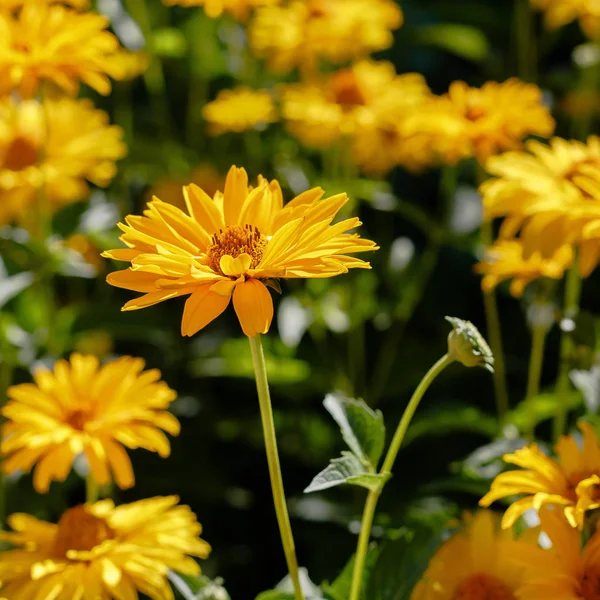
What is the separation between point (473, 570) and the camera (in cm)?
96

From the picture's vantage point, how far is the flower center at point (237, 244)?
852mm

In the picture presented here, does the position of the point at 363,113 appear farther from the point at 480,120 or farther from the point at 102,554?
the point at 102,554

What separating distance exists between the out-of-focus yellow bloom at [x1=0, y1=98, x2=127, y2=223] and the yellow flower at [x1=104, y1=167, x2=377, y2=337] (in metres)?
0.75

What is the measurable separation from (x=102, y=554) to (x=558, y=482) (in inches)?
18.1

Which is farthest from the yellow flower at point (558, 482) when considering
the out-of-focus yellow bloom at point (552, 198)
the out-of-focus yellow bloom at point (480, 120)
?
the out-of-focus yellow bloom at point (480, 120)

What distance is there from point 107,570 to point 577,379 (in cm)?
68

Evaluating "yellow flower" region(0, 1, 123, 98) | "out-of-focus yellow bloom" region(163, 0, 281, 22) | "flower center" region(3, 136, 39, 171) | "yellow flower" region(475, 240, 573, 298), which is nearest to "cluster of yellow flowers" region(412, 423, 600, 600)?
"yellow flower" region(475, 240, 573, 298)

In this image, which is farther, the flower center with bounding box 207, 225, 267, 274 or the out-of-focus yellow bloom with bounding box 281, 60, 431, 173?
the out-of-focus yellow bloom with bounding box 281, 60, 431, 173

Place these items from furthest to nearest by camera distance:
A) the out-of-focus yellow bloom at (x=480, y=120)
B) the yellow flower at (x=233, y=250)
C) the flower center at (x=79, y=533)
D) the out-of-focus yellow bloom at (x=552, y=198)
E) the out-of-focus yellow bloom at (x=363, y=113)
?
the out-of-focus yellow bloom at (x=363, y=113), the out-of-focus yellow bloom at (x=480, y=120), the out-of-focus yellow bloom at (x=552, y=198), the flower center at (x=79, y=533), the yellow flower at (x=233, y=250)

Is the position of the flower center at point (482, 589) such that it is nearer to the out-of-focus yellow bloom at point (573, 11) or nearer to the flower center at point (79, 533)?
the flower center at point (79, 533)

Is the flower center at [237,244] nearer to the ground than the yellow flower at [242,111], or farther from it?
farther from it

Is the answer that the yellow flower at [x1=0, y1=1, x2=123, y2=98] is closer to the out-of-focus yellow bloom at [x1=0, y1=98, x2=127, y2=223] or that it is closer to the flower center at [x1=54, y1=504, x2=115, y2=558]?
the out-of-focus yellow bloom at [x1=0, y1=98, x2=127, y2=223]

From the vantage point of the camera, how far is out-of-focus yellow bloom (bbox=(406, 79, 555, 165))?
1.47m

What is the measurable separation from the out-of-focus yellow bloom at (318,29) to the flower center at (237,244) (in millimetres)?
1198
